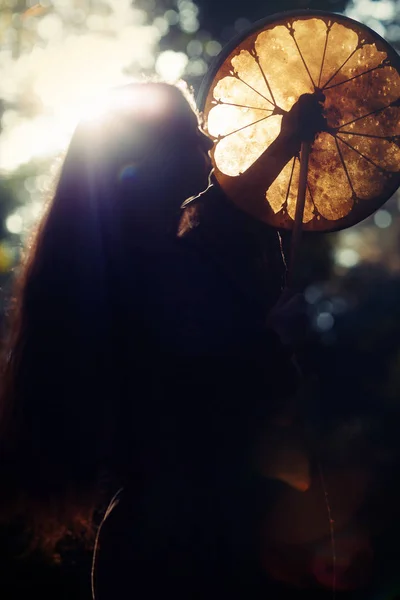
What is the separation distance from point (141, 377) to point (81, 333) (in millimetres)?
190

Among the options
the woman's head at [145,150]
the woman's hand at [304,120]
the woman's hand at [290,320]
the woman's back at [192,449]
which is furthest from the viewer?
the woman's hand at [304,120]

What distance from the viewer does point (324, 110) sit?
2.33 meters

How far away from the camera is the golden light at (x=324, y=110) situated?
230cm

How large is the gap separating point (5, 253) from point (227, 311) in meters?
11.2

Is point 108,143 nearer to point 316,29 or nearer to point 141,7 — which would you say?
point 316,29

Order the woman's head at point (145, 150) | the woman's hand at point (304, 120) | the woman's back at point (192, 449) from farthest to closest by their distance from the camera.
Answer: the woman's hand at point (304, 120) < the woman's head at point (145, 150) < the woman's back at point (192, 449)

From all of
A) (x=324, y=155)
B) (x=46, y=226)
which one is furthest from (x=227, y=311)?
(x=324, y=155)

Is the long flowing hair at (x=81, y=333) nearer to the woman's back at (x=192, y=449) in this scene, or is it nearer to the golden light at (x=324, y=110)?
the woman's back at (x=192, y=449)

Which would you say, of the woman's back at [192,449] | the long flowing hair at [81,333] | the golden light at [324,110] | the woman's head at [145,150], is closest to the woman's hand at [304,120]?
the golden light at [324,110]

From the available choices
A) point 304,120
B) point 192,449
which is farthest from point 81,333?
point 304,120

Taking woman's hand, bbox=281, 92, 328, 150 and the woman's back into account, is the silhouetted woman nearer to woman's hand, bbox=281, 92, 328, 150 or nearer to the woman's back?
the woman's back

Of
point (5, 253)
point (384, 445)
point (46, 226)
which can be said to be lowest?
point (384, 445)

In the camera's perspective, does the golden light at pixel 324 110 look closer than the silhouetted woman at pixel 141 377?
No

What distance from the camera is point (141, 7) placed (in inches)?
423
